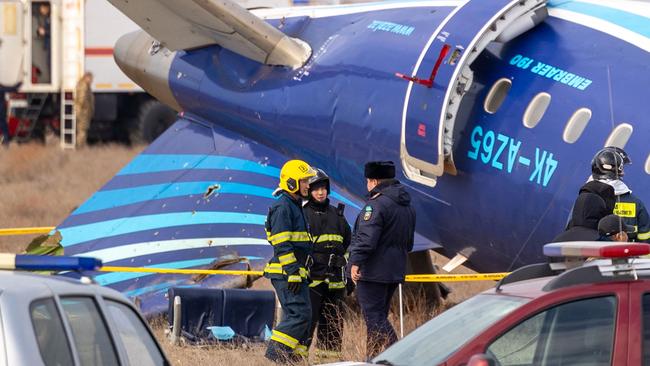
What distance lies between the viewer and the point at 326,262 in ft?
36.4

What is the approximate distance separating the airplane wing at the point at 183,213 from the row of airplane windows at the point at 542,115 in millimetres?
2438

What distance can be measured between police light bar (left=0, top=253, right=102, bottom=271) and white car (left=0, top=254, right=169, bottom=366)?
19mm

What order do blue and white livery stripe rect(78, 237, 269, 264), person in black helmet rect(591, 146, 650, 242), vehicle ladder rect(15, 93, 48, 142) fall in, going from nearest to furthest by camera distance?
person in black helmet rect(591, 146, 650, 242), blue and white livery stripe rect(78, 237, 269, 264), vehicle ladder rect(15, 93, 48, 142)

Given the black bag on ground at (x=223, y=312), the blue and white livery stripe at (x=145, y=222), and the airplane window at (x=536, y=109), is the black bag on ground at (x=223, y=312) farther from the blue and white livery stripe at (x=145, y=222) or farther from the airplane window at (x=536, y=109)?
the airplane window at (x=536, y=109)

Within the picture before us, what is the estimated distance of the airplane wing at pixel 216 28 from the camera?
14516 mm

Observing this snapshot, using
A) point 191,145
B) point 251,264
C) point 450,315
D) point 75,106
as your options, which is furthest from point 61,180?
point 450,315

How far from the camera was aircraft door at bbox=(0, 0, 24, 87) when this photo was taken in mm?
32406

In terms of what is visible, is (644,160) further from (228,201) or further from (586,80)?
(228,201)

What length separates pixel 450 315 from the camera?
7.34m

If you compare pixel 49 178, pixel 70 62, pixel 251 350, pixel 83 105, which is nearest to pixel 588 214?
pixel 251 350

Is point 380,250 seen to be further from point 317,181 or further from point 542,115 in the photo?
point 542,115

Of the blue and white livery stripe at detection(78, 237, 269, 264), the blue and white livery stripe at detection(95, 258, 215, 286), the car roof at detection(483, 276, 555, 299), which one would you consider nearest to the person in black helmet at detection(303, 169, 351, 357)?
the blue and white livery stripe at detection(78, 237, 269, 264)

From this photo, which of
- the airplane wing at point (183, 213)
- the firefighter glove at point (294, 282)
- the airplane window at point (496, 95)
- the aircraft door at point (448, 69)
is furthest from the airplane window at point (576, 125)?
the airplane wing at point (183, 213)

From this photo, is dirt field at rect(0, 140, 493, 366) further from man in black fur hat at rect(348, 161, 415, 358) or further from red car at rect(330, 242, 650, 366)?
red car at rect(330, 242, 650, 366)
